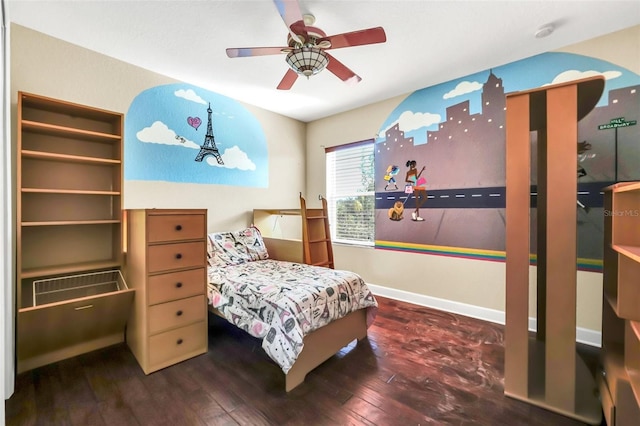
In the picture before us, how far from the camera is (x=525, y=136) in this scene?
5.38 ft

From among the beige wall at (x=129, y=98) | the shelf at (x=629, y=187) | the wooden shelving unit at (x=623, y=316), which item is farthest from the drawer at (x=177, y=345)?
the shelf at (x=629, y=187)

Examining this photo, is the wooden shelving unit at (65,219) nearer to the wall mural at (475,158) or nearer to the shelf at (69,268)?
the shelf at (69,268)

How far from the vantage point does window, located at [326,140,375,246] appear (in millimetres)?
3852

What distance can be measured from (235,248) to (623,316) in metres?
2.93

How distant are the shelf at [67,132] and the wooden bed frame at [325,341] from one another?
1.66 metres

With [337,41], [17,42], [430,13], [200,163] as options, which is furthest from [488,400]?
[17,42]

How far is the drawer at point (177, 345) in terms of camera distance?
198cm

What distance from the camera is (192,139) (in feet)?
10.3

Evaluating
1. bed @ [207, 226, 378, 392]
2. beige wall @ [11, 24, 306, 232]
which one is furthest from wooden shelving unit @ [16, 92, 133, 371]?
bed @ [207, 226, 378, 392]

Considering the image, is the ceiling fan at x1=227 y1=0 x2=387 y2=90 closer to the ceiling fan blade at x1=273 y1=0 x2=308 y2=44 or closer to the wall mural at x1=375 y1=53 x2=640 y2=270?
the ceiling fan blade at x1=273 y1=0 x2=308 y2=44

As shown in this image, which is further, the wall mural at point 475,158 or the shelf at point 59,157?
the wall mural at point 475,158

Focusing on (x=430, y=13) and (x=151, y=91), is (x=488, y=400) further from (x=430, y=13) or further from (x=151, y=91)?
(x=151, y=91)

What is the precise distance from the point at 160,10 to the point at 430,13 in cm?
195

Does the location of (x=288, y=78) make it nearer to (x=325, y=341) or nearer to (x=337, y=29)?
(x=337, y=29)
